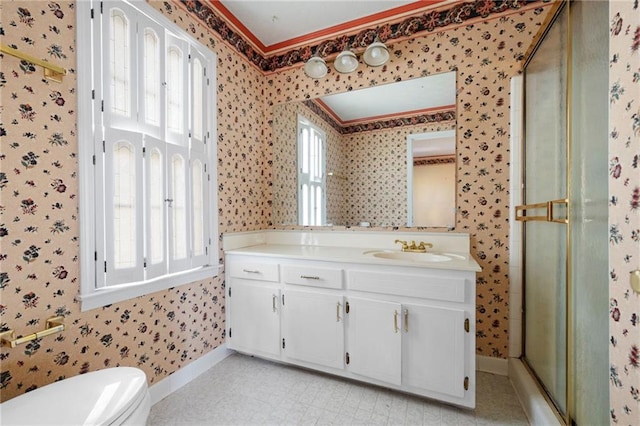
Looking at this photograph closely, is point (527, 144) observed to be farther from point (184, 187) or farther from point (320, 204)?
point (184, 187)

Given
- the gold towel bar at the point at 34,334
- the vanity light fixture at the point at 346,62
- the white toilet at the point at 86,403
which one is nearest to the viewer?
the white toilet at the point at 86,403

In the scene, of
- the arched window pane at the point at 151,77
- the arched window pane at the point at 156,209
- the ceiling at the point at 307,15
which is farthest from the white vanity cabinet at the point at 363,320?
the ceiling at the point at 307,15

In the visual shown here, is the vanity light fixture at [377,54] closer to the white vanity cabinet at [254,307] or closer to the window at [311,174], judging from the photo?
the window at [311,174]

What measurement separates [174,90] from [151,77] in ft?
0.55

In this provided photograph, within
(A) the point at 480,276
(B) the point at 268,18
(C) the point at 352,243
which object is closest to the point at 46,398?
(C) the point at 352,243

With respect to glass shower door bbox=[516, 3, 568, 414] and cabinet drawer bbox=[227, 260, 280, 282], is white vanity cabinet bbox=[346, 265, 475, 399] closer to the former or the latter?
glass shower door bbox=[516, 3, 568, 414]

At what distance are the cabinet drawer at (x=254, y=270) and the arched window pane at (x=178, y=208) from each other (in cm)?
39

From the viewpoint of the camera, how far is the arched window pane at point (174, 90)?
5.83ft

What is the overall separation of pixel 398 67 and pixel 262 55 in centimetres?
127

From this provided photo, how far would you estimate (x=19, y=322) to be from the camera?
1.11 m

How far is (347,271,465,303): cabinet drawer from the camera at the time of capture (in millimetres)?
1476

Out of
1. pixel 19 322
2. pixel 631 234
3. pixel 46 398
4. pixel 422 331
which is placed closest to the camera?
pixel 631 234

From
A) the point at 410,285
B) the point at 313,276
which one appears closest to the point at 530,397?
the point at 410,285

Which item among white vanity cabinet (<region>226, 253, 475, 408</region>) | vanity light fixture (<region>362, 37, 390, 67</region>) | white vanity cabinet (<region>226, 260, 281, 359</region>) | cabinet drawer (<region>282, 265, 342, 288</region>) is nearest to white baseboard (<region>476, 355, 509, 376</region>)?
white vanity cabinet (<region>226, 253, 475, 408</region>)
